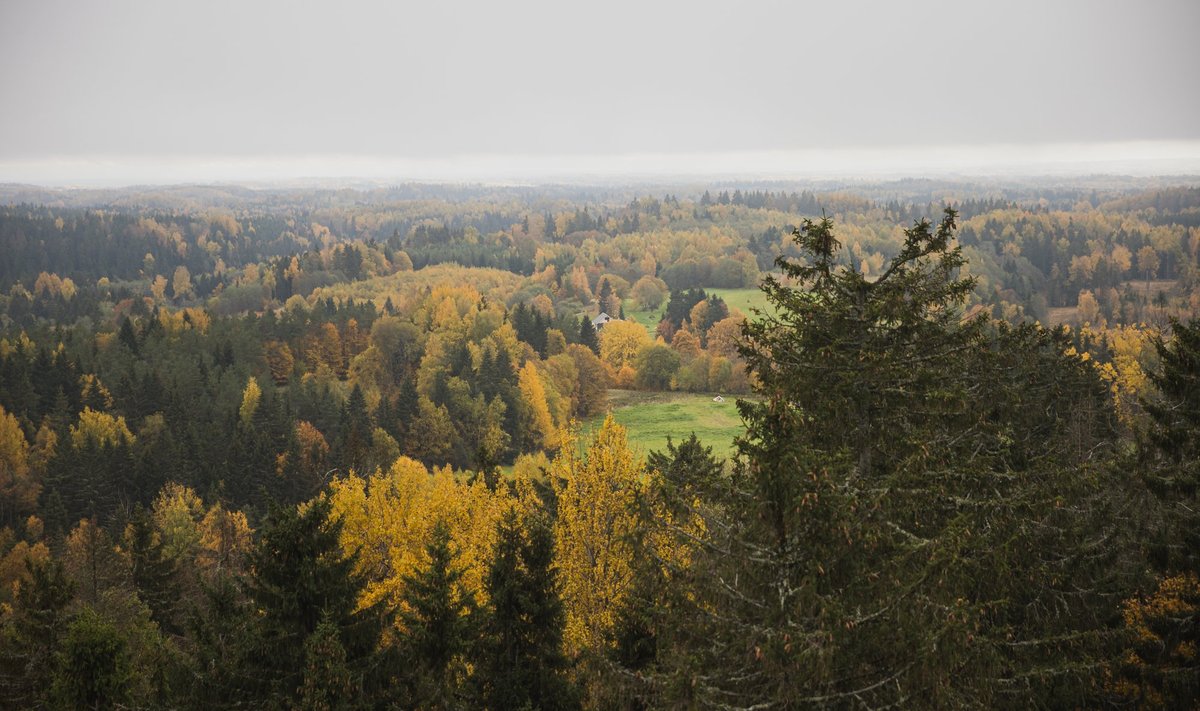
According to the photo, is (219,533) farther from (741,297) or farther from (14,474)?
(741,297)

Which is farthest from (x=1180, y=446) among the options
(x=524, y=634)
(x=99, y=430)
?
(x=99, y=430)

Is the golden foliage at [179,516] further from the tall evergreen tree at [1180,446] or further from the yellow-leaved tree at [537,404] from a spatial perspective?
the tall evergreen tree at [1180,446]

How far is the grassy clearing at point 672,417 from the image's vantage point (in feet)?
251

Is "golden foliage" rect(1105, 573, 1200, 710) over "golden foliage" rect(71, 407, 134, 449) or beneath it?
over

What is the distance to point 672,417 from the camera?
85000 millimetres

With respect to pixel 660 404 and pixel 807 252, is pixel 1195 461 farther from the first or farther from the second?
pixel 660 404

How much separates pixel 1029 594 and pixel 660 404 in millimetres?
76945

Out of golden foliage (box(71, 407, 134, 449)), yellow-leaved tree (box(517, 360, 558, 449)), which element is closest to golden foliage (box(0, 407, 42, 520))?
golden foliage (box(71, 407, 134, 449))

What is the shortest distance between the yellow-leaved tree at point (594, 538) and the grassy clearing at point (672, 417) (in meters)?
51.6

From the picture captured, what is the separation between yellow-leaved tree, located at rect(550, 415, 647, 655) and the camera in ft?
56.2

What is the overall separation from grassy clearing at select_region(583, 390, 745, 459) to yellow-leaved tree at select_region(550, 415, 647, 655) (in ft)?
169

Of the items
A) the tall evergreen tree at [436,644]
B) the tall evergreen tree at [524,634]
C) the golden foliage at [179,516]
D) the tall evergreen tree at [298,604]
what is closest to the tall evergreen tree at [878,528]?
the tall evergreen tree at [524,634]

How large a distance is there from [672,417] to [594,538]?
6682cm

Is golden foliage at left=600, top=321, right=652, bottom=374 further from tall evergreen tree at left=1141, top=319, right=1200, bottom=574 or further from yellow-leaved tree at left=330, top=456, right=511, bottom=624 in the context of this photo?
tall evergreen tree at left=1141, top=319, right=1200, bottom=574
